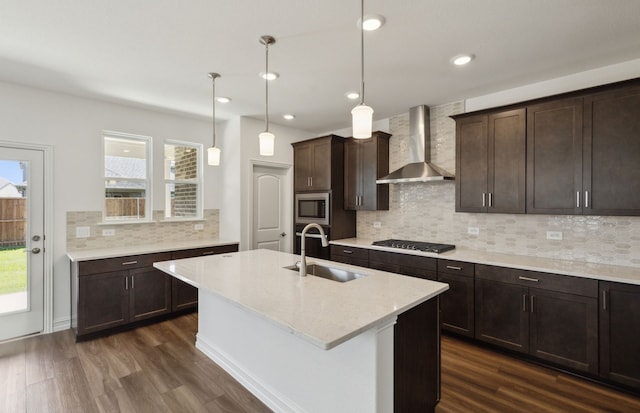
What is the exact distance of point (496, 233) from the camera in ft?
11.2

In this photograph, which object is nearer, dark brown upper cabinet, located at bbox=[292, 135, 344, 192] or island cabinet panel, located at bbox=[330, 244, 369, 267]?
island cabinet panel, located at bbox=[330, 244, 369, 267]

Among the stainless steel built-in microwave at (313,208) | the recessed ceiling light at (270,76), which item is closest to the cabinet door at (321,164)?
the stainless steel built-in microwave at (313,208)

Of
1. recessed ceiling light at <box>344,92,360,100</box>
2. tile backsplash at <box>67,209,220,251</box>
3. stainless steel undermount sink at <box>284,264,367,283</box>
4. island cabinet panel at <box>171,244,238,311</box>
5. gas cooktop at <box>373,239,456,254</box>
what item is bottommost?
island cabinet panel at <box>171,244,238,311</box>

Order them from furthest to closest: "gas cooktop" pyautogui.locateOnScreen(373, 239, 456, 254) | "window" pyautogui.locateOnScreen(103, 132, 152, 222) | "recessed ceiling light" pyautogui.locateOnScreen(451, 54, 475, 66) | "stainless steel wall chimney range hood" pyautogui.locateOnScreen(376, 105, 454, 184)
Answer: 1. "window" pyautogui.locateOnScreen(103, 132, 152, 222)
2. "stainless steel wall chimney range hood" pyautogui.locateOnScreen(376, 105, 454, 184)
3. "gas cooktop" pyautogui.locateOnScreen(373, 239, 456, 254)
4. "recessed ceiling light" pyautogui.locateOnScreen(451, 54, 475, 66)

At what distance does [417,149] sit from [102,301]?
13.2 ft

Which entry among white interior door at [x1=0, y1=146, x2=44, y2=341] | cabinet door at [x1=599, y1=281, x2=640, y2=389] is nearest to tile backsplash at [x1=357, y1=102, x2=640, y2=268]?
cabinet door at [x1=599, y1=281, x2=640, y2=389]

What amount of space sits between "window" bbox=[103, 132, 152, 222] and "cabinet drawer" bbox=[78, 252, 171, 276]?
Result: 701 millimetres

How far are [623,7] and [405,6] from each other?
53.7 inches

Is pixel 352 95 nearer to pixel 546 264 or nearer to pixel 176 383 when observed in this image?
pixel 546 264

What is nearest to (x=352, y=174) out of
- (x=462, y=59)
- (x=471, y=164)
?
(x=471, y=164)

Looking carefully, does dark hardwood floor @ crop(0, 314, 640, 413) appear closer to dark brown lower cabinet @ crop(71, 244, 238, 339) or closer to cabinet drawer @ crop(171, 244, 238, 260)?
dark brown lower cabinet @ crop(71, 244, 238, 339)

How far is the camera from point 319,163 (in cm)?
455

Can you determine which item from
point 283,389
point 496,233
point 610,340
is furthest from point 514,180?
point 283,389

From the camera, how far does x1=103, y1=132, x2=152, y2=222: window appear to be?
3836mm
